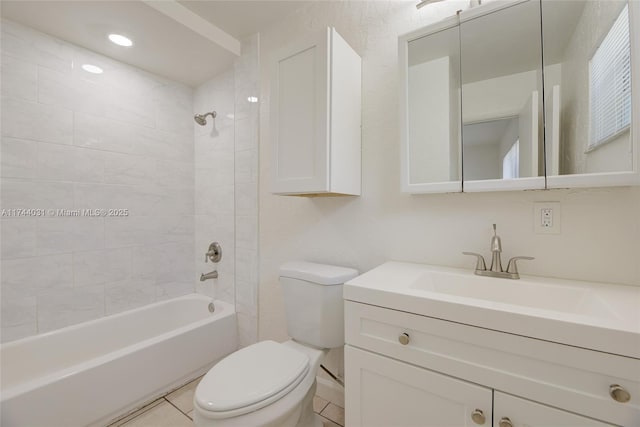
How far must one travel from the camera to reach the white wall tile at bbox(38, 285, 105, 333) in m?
1.71

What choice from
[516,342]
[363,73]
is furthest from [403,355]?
[363,73]

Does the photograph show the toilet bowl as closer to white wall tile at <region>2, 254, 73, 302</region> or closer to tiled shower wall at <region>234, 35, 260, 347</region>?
tiled shower wall at <region>234, 35, 260, 347</region>

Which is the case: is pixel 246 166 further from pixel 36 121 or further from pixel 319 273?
pixel 36 121

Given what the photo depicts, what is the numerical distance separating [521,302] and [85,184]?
2630mm

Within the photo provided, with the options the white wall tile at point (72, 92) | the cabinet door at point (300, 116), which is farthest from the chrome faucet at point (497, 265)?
the white wall tile at point (72, 92)

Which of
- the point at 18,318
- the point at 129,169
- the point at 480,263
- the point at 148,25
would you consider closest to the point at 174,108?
the point at 129,169

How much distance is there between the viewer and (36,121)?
5.51ft

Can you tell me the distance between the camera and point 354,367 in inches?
38.9

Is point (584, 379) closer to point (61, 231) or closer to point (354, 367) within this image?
point (354, 367)

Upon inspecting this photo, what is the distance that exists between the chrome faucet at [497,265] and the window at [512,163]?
253mm

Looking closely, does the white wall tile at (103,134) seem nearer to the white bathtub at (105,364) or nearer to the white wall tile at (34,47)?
the white wall tile at (34,47)

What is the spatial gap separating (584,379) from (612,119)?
848 millimetres

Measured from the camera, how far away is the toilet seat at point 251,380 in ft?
3.12

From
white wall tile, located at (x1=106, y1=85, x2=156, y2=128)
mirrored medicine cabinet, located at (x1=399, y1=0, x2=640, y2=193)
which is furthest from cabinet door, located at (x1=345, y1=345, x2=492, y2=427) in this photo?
white wall tile, located at (x1=106, y1=85, x2=156, y2=128)
